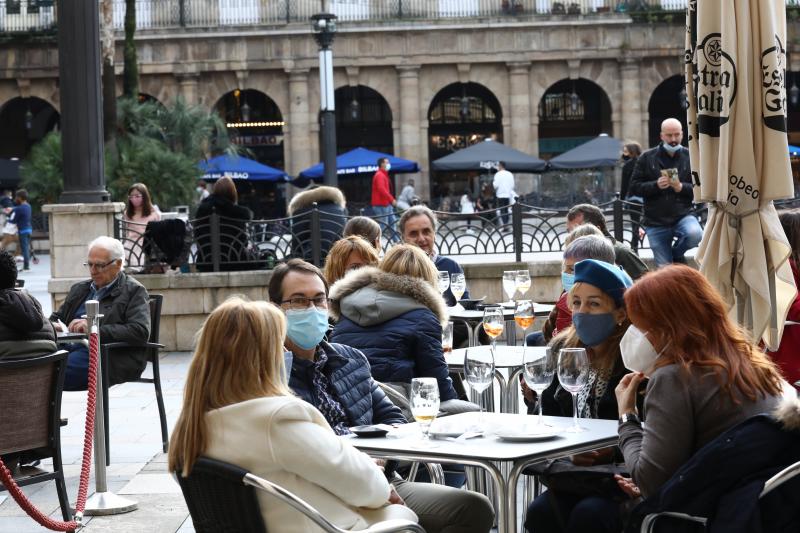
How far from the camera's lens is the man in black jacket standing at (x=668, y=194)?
12.9 m

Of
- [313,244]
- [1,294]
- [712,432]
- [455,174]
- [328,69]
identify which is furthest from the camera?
[455,174]

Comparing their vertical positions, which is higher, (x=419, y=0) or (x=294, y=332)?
(x=419, y=0)

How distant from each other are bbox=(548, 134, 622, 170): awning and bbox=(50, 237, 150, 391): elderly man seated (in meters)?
24.8

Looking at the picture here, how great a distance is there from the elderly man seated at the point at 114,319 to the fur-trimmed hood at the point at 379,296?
246 centimetres

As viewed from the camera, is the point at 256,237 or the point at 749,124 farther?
the point at 256,237

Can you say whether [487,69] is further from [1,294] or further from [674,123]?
[1,294]

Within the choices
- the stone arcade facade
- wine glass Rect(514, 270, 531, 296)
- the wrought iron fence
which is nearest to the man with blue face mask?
wine glass Rect(514, 270, 531, 296)

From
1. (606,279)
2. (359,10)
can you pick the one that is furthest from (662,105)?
(606,279)

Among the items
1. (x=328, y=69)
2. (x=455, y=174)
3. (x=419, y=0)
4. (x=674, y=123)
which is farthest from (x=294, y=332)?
(x=455, y=174)

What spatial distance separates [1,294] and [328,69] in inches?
612

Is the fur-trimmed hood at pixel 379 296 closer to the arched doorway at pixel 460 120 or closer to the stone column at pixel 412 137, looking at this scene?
the stone column at pixel 412 137

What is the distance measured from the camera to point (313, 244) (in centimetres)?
1444

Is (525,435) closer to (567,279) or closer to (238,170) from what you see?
(567,279)

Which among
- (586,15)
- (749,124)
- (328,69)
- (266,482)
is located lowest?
(266,482)
